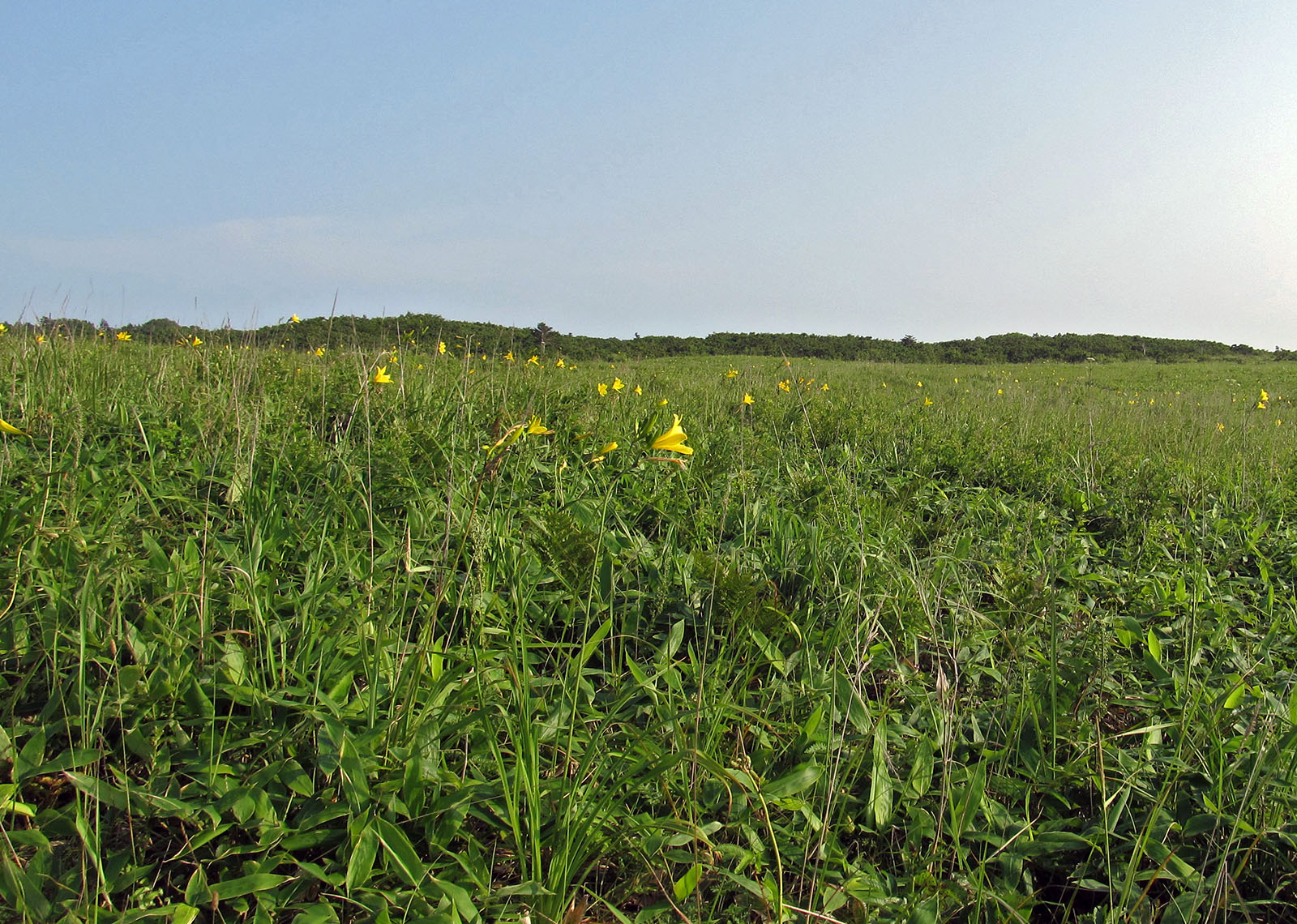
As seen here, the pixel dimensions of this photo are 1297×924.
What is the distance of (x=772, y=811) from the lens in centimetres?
135

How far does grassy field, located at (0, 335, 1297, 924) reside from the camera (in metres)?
1.16

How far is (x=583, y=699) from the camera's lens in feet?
5.06

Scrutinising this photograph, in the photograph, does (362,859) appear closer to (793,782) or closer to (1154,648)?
(793,782)

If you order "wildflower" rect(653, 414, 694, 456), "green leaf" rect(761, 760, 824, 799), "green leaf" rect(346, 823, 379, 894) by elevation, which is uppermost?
"wildflower" rect(653, 414, 694, 456)

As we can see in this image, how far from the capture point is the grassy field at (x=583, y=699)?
1.16m

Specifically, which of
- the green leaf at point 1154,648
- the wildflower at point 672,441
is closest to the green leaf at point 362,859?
the wildflower at point 672,441

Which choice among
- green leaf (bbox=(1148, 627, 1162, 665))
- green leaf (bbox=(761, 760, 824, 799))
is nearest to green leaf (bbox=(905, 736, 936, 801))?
green leaf (bbox=(761, 760, 824, 799))

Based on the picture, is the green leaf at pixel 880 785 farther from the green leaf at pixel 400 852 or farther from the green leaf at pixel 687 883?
the green leaf at pixel 400 852

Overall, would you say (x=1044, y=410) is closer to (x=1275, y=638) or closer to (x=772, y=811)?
(x=1275, y=638)

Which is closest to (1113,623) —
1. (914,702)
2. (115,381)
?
(914,702)

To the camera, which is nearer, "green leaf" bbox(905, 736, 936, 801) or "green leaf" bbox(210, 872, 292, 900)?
"green leaf" bbox(210, 872, 292, 900)

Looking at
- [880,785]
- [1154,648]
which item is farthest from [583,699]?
[1154,648]

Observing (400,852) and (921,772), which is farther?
(921,772)

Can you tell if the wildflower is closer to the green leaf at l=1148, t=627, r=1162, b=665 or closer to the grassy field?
the grassy field
